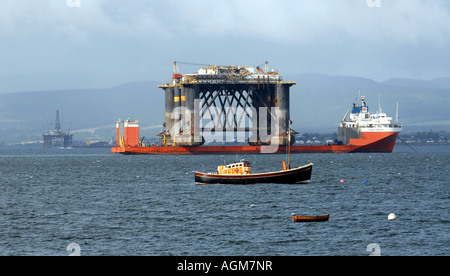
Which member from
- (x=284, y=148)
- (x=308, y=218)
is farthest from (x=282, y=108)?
(x=308, y=218)

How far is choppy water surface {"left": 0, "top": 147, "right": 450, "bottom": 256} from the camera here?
119 feet

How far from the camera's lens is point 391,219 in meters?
45.6

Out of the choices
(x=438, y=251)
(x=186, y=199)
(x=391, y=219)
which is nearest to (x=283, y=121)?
(x=186, y=199)

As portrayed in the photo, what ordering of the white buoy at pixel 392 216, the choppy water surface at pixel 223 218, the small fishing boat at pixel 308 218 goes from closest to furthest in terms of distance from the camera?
the choppy water surface at pixel 223 218 → the small fishing boat at pixel 308 218 → the white buoy at pixel 392 216

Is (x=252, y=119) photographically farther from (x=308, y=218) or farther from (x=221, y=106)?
(x=308, y=218)

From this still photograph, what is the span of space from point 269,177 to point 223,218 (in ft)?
67.5

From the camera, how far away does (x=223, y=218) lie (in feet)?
153

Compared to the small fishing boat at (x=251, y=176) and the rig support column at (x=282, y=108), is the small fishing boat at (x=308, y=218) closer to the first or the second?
the small fishing boat at (x=251, y=176)

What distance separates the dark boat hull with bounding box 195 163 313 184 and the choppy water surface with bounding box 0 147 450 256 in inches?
28.9

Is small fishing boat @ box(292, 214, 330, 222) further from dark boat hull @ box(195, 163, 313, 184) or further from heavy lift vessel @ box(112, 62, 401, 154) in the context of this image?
heavy lift vessel @ box(112, 62, 401, 154)

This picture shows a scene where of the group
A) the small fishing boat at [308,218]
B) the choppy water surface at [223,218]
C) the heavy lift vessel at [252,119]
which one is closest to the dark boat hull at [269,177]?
the choppy water surface at [223,218]

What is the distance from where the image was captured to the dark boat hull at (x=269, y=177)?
219 feet

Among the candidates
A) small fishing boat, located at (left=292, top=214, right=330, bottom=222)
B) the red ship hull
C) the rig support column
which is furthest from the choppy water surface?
the rig support column
